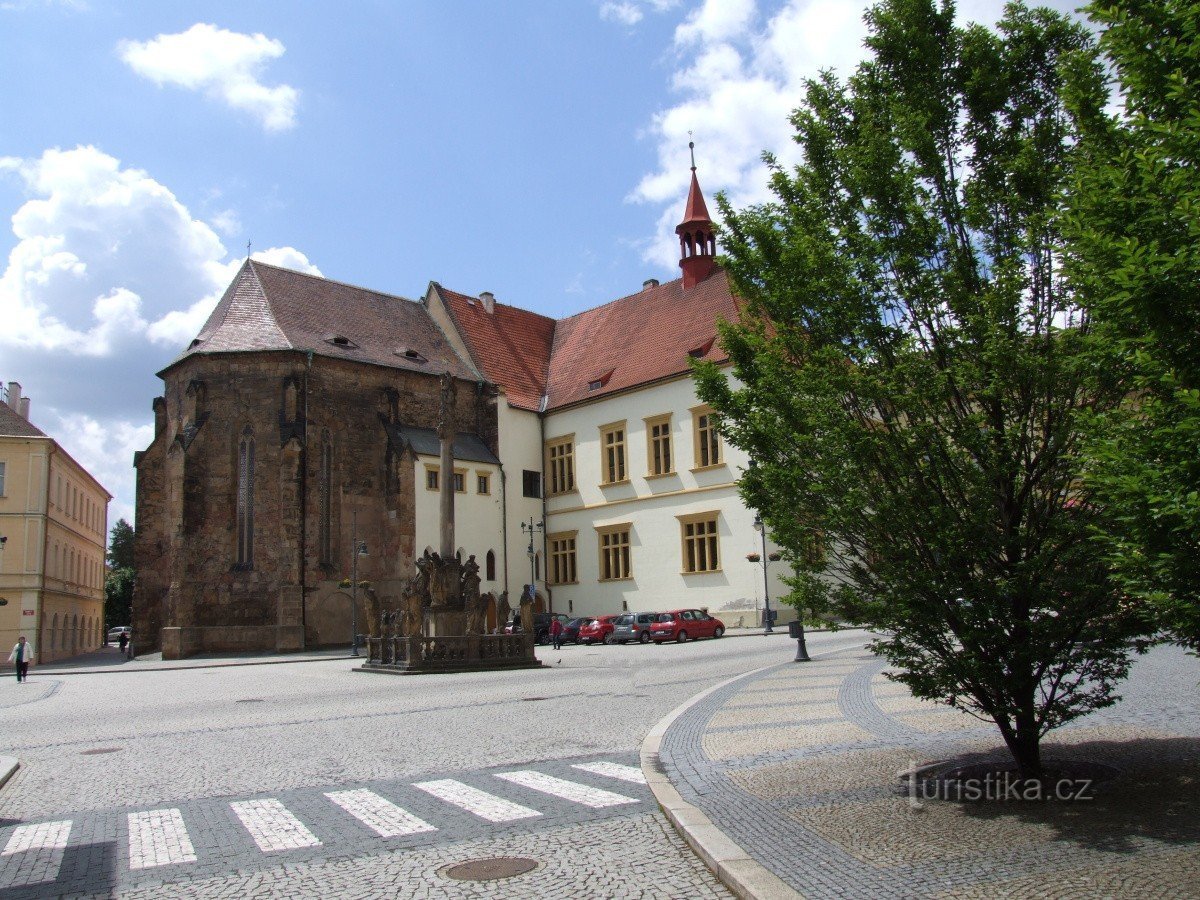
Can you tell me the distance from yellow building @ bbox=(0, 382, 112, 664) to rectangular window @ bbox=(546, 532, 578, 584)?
2188 centimetres

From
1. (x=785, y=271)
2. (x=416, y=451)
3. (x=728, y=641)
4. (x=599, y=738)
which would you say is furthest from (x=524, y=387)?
→ (x=785, y=271)

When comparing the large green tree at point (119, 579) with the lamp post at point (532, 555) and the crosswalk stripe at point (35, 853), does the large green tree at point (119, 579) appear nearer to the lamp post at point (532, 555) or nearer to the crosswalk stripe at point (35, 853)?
the lamp post at point (532, 555)

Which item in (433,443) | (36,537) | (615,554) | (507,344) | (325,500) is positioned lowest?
(615,554)

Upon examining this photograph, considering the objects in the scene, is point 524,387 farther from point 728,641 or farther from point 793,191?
point 793,191

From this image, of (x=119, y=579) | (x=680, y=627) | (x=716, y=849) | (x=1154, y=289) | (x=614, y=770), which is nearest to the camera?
(x=1154, y=289)

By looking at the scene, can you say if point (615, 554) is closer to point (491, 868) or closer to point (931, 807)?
point (931, 807)

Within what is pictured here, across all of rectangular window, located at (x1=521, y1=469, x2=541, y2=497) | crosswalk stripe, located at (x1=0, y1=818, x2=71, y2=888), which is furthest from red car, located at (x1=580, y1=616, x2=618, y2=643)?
crosswalk stripe, located at (x1=0, y1=818, x2=71, y2=888)

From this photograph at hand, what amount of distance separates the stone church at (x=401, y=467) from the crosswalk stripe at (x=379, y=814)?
27.3 meters

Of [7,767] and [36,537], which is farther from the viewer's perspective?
[36,537]

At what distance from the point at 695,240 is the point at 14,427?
104ft

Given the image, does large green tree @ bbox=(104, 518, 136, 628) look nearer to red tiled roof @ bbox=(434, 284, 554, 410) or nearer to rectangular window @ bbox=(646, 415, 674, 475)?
red tiled roof @ bbox=(434, 284, 554, 410)

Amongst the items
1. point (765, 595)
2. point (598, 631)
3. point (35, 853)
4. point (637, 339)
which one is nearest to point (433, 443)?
point (637, 339)

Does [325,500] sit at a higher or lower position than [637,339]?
lower

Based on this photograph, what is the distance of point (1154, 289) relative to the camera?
4.55m
